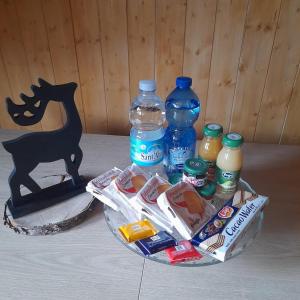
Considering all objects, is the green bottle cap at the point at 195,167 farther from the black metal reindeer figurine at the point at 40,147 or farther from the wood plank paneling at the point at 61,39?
the wood plank paneling at the point at 61,39

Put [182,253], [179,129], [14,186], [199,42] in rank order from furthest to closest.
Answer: [199,42]
[179,129]
[14,186]
[182,253]

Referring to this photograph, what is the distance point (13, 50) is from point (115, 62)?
1.23 ft

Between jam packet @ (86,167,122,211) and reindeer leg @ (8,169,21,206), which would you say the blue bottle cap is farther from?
reindeer leg @ (8,169,21,206)

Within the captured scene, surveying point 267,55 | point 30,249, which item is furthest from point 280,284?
point 267,55

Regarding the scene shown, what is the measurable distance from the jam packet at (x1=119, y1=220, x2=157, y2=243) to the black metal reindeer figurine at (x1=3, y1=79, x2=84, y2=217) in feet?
0.73

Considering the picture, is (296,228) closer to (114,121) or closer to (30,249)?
(30,249)

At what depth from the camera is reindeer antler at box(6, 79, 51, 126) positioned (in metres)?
0.64

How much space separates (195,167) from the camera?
680mm

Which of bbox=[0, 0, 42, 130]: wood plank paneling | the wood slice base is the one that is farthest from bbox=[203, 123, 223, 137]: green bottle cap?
bbox=[0, 0, 42, 130]: wood plank paneling

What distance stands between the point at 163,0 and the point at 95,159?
1.83 ft

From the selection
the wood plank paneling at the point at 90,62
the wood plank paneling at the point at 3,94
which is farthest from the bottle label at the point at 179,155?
the wood plank paneling at the point at 3,94

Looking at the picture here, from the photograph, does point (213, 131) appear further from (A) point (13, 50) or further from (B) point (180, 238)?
(A) point (13, 50)

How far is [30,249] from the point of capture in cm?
66

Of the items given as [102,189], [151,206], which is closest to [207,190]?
[151,206]
